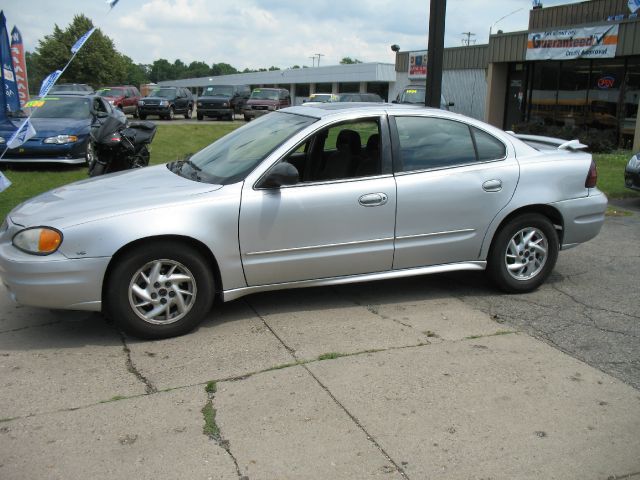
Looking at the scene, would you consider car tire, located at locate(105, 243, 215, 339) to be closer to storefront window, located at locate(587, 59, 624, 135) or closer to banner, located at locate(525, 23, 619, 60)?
banner, located at locate(525, 23, 619, 60)

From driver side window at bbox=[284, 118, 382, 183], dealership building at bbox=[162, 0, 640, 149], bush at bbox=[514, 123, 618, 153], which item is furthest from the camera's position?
dealership building at bbox=[162, 0, 640, 149]

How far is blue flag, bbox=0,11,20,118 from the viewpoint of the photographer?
9633 mm

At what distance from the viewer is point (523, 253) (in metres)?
5.46

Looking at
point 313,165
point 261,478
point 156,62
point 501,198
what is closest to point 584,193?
point 501,198

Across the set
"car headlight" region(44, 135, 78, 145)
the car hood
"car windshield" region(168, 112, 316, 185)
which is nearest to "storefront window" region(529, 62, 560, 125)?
"car headlight" region(44, 135, 78, 145)

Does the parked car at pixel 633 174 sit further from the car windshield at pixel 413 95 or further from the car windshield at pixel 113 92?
the car windshield at pixel 113 92

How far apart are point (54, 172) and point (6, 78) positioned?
1.78m

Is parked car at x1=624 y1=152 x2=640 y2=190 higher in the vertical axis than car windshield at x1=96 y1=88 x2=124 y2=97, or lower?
lower

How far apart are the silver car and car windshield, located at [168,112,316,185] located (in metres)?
0.02

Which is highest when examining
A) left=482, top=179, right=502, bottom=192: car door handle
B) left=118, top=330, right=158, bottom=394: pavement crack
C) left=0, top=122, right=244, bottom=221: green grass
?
left=482, top=179, right=502, bottom=192: car door handle

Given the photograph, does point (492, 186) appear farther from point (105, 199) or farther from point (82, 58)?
point (82, 58)

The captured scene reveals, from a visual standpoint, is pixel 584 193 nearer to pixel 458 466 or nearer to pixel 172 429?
pixel 458 466

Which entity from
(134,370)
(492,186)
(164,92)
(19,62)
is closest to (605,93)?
(19,62)

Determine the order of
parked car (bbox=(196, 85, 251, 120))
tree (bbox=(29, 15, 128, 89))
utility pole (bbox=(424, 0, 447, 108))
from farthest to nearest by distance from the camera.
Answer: tree (bbox=(29, 15, 128, 89)) → parked car (bbox=(196, 85, 251, 120)) → utility pole (bbox=(424, 0, 447, 108))
